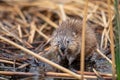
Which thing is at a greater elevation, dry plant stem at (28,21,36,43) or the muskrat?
dry plant stem at (28,21,36,43)

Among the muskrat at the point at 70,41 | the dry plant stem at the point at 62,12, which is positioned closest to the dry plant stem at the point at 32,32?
the dry plant stem at the point at 62,12

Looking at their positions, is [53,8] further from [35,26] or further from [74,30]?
[74,30]

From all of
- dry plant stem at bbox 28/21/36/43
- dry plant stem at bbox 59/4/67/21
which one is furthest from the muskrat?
dry plant stem at bbox 59/4/67/21

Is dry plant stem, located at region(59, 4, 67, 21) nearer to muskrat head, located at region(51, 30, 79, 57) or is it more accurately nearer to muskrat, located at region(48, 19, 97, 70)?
muskrat, located at region(48, 19, 97, 70)

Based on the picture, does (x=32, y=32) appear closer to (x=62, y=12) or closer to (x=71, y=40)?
(x=62, y=12)

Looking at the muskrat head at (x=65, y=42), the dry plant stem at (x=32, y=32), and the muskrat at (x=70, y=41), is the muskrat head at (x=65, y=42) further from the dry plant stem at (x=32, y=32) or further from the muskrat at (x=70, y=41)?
the dry plant stem at (x=32, y=32)

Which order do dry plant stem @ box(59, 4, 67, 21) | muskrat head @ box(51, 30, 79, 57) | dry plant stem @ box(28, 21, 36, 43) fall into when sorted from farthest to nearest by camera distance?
dry plant stem @ box(59, 4, 67, 21) → dry plant stem @ box(28, 21, 36, 43) → muskrat head @ box(51, 30, 79, 57)

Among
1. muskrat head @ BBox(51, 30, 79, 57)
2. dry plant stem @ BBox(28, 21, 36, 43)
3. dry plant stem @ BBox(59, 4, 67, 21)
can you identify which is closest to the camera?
muskrat head @ BBox(51, 30, 79, 57)
